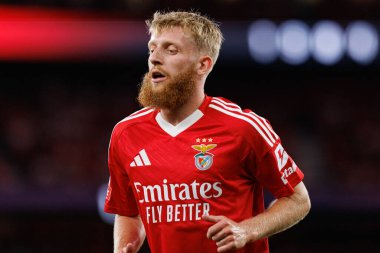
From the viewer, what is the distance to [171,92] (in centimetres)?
464

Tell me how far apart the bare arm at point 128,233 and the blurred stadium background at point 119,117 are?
28.4 feet

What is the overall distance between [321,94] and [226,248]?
13559mm

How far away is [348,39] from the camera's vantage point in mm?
14555

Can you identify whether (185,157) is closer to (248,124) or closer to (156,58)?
(248,124)

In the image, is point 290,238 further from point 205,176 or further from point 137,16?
point 205,176

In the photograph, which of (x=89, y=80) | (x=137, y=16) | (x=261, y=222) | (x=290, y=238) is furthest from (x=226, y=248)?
(x=89, y=80)

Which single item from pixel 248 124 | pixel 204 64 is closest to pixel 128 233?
pixel 248 124

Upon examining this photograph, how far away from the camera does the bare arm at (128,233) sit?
4.79 m

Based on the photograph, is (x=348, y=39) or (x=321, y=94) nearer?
(x=348, y=39)

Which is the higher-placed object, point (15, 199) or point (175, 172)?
point (175, 172)

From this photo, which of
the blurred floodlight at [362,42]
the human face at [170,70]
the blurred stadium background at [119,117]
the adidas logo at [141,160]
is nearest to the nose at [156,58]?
the human face at [170,70]

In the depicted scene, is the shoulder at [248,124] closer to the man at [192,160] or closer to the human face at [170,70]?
the man at [192,160]

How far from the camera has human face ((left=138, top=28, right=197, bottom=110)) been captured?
465cm

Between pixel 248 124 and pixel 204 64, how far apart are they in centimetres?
52
